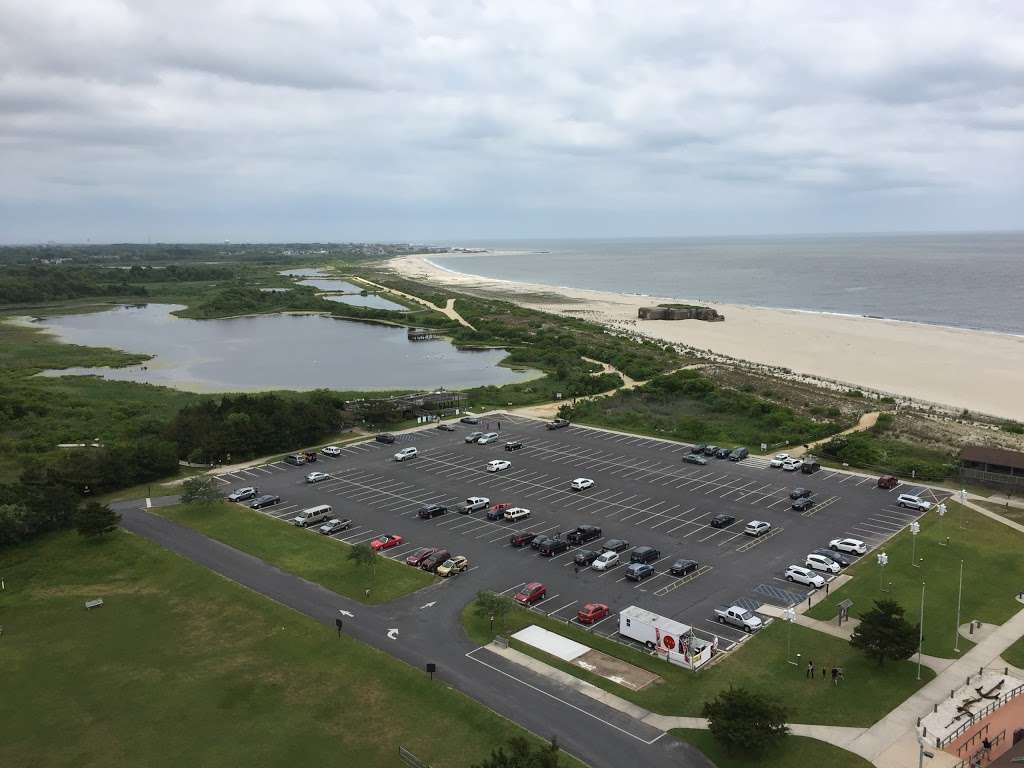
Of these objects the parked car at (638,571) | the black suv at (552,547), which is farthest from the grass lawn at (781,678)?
the black suv at (552,547)

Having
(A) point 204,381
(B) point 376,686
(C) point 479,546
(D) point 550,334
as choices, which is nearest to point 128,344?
(A) point 204,381

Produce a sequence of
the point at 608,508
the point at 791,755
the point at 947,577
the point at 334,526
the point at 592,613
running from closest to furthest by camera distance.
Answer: the point at 791,755
the point at 592,613
the point at 947,577
the point at 334,526
the point at 608,508

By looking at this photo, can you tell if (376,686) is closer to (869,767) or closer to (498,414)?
(869,767)

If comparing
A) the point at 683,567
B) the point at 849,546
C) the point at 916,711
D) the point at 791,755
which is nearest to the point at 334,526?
the point at 683,567

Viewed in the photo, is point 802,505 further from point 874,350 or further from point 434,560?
point 874,350

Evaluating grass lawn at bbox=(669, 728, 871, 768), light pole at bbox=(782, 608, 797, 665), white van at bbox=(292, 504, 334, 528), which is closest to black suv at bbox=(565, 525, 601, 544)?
light pole at bbox=(782, 608, 797, 665)
